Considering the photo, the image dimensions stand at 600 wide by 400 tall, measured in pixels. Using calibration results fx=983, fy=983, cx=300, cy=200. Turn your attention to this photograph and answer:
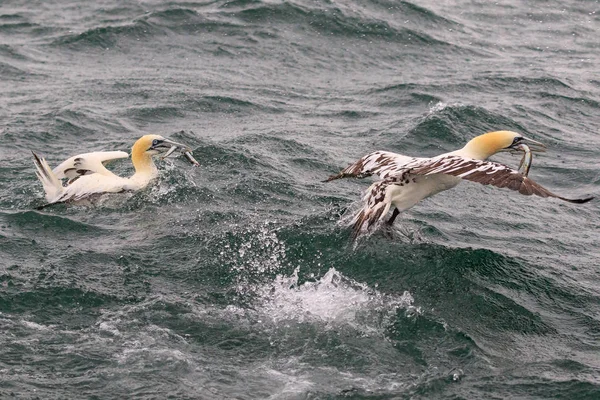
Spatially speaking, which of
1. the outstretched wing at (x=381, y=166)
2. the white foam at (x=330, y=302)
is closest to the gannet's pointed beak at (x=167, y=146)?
the outstretched wing at (x=381, y=166)

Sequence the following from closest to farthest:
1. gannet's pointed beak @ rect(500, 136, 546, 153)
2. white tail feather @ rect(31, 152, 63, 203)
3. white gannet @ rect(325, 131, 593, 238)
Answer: white gannet @ rect(325, 131, 593, 238) → gannet's pointed beak @ rect(500, 136, 546, 153) → white tail feather @ rect(31, 152, 63, 203)

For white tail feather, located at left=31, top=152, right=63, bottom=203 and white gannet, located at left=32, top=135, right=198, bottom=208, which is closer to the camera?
white tail feather, located at left=31, top=152, right=63, bottom=203

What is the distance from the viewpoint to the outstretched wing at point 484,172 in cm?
902

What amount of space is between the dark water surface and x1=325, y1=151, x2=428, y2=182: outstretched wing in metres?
0.60

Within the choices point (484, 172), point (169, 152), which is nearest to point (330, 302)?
point (484, 172)

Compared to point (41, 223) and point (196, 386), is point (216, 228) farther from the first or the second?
point (196, 386)

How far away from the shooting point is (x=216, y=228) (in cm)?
1095

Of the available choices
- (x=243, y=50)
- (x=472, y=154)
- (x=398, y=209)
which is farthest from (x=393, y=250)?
(x=243, y=50)

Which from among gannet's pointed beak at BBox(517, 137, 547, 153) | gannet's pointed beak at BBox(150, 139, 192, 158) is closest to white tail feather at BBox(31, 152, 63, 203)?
gannet's pointed beak at BBox(150, 139, 192, 158)

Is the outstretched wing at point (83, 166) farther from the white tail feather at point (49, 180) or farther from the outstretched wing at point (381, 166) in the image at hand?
the outstretched wing at point (381, 166)

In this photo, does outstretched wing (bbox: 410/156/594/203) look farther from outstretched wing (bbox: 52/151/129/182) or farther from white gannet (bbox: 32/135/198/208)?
outstretched wing (bbox: 52/151/129/182)

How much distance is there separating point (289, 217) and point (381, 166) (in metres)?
1.25

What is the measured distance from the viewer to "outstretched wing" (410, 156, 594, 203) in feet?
29.6

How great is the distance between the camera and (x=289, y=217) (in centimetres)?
1140
